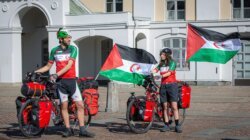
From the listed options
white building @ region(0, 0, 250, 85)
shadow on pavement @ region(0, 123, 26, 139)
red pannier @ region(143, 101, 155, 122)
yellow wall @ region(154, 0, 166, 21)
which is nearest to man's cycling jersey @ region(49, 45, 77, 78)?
shadow on pavement @ region(0, 123, 26, 139)

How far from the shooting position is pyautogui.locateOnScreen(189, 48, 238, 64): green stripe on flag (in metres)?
13.0

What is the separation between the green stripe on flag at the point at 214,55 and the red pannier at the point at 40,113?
3.67m

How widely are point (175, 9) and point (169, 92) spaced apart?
20264 millimetres

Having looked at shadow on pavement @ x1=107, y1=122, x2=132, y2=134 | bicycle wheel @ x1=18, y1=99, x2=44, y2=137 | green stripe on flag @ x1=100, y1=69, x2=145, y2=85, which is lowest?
shadow on pavement @ x1=107, y1=122, x2=132, y2=134

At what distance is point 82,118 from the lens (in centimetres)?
1146

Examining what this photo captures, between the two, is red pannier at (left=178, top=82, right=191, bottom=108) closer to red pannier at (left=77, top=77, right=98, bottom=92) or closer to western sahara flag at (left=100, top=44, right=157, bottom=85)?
western sahara flag at (left=100, top=44, right=157, bottom=85)

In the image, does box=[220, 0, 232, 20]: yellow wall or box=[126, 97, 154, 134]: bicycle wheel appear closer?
box=[126, 97, 154, 134]: bicycle wheel

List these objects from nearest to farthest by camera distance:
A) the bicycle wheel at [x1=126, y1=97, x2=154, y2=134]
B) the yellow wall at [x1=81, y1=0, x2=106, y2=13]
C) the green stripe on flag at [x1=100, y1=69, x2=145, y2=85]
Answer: the bicycle wheel at [x1=126, y1=97, x2=154, y2=134] → the green stripe on flag at [x1=100, y1=69, x2=145, y2=85] → the yellow wall at [x1=81, y1=0, x2=106, y2=13]

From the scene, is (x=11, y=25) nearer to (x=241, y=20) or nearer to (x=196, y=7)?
(x=196, y=7)

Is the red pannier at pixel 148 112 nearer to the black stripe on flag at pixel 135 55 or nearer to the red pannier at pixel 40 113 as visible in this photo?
the black stripe on flag at pixel 135 55

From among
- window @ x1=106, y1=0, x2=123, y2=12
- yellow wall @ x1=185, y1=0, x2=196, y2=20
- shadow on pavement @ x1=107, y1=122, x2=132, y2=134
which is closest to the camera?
shadow on pavement @ x1=107, y1=122, x2=132, y2=134

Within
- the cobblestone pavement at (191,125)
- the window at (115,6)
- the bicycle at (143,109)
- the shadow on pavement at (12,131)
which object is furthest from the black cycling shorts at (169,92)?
the window at (115,6)

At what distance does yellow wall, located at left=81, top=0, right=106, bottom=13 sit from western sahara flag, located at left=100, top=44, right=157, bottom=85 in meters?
20.3

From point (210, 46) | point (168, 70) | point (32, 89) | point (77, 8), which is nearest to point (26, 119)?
point (32, 89)
